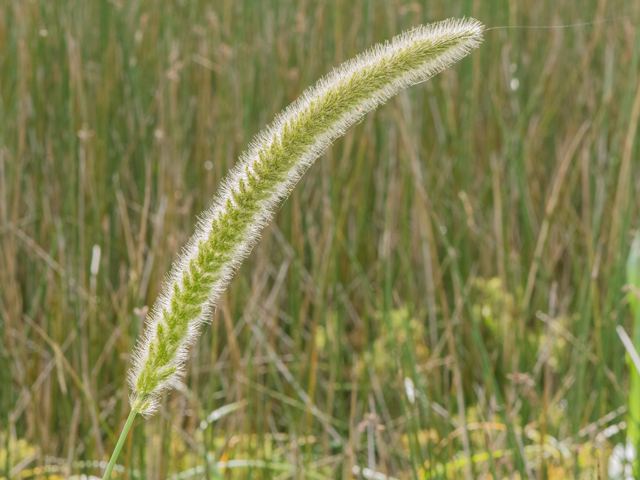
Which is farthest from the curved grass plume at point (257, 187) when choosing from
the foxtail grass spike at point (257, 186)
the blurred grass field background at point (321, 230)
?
the blurred grass field background at point (321, 230)

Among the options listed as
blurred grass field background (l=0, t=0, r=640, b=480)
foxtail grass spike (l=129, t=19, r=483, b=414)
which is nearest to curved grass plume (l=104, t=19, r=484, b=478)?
foxtail grass spike (l=129, t=19, r=483, b=414)

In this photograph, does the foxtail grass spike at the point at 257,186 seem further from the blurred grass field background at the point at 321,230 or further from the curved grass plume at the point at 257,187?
the blurred grass field background at the point at 321,230

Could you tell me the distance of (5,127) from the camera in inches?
87.7

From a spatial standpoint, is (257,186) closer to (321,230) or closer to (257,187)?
(257,187)

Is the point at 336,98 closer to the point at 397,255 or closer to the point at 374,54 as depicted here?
the point at 374,54

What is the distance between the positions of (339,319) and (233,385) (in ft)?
1.15

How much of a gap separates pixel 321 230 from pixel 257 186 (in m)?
1.92

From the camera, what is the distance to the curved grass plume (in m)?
0.52

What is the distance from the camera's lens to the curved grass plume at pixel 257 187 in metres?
0.52

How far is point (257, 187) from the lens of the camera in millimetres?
526

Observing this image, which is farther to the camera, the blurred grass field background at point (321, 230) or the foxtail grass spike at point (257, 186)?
the blurred grass field background at point (321, 230)

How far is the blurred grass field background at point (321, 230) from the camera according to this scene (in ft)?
5.64

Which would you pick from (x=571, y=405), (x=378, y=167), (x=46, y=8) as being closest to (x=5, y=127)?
(x=46, y=8)

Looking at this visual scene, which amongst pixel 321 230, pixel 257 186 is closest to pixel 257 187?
pixel 257 186
